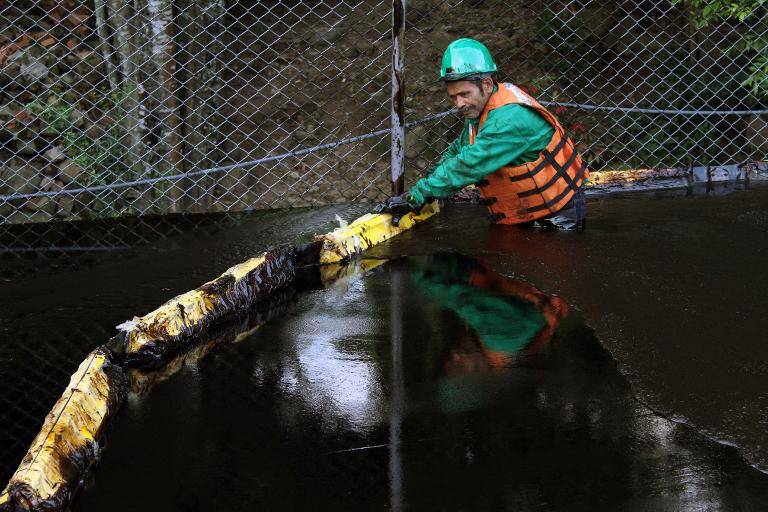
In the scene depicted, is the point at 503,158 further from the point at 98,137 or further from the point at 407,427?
the point at 98,137

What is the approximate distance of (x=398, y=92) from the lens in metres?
6.29

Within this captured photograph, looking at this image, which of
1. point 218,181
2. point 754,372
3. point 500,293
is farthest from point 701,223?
point 218,181

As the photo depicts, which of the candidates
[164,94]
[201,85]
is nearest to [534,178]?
[164,94]

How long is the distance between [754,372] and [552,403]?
34.0 inches

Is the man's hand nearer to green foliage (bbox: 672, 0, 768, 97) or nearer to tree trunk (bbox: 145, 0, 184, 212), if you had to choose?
tree trunk (bbox: 145, 0, 184, 212)

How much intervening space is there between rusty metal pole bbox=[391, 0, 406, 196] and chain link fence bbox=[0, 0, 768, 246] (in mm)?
603

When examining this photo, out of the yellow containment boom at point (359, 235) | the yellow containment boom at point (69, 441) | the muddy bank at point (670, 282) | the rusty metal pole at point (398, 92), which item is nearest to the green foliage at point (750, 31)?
the muddy bank at point (670, 282)

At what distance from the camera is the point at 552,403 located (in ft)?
11.6

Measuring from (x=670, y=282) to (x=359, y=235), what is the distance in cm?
190

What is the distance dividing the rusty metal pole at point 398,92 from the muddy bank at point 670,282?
1.45 ft

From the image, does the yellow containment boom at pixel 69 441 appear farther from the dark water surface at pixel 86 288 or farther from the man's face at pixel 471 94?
the man's face at pixel 471 94

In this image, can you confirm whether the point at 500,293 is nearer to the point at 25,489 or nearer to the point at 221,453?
the point at 221,453

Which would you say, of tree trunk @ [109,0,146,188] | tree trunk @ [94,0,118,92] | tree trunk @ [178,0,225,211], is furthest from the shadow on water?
tree trunk @ [94,0,118,92]

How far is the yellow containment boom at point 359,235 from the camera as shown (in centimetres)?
564
